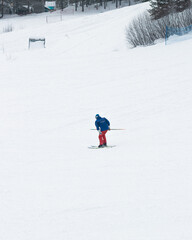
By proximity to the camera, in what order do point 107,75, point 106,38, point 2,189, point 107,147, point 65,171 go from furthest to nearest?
1. point 106,38
2. point 107,75
3. point 107,147
4. point 65,171
5. point 2,189

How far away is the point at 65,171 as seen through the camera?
1030 centimetres

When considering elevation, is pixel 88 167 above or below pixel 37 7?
below

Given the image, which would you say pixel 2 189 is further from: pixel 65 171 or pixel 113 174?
pixel 113 174

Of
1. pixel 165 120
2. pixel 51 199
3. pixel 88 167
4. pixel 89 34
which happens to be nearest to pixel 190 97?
pixel 165 120

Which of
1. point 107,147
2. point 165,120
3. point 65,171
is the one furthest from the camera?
point 165,120

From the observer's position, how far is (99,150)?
12281mm

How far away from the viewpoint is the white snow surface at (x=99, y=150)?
7.01 metres

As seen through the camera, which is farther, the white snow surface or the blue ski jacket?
the blue ski jacket

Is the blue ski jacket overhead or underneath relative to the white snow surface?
overhead

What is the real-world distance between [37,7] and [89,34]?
26858 mm

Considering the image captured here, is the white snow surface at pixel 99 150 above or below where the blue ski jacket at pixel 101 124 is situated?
below

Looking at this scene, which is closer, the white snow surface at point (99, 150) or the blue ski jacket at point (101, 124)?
the white snow surface at point (99, 150)

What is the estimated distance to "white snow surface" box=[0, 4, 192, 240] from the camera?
276 inches

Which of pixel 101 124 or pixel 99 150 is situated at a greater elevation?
pixel 101 124
